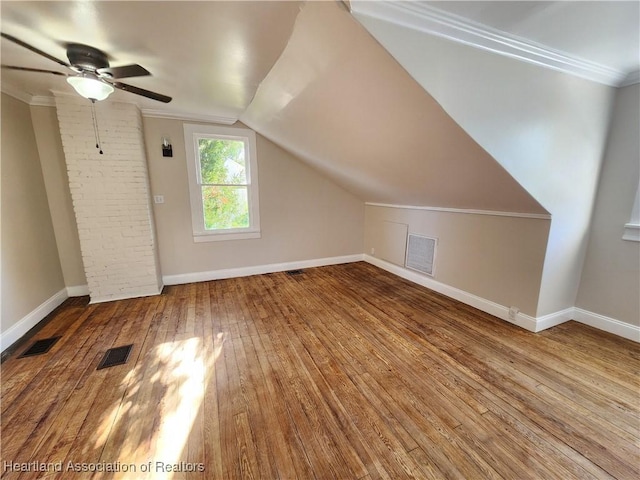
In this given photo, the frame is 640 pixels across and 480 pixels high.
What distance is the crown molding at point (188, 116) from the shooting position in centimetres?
319

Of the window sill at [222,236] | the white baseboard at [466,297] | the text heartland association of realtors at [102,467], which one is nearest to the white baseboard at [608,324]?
the white baseboard at [466,297]

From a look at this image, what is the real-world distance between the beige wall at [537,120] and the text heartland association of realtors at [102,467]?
7.96ft

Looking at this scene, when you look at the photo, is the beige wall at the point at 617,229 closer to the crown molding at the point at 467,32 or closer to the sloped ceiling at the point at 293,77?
the crown molding at the point at 467,32

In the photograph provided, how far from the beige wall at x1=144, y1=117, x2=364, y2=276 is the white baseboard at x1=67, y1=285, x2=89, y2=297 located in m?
0.89

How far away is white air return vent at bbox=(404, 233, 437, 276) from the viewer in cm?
345

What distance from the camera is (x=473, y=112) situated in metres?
1.72

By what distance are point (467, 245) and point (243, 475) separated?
9.65ft

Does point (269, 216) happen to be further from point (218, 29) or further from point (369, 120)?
point (218, 29)

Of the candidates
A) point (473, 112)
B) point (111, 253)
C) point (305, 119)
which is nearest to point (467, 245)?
point (473, 112)

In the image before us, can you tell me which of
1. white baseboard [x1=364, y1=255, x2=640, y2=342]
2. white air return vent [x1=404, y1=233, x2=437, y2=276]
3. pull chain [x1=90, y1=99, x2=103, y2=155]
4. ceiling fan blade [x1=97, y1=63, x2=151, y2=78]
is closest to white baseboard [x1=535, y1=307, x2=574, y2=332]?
white baseboard [x1=364, y1=255, x2=640, y2=342]

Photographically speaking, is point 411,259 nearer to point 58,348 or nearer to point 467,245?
point 467,245

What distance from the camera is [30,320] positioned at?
2.48m

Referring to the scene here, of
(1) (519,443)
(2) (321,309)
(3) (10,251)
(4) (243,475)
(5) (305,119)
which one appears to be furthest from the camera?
(2) (321,309)

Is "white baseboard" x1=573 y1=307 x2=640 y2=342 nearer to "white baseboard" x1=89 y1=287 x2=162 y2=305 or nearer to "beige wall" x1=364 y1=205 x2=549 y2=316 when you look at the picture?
"beige wall" x1=364 y1=205 x2=549 y2=316
